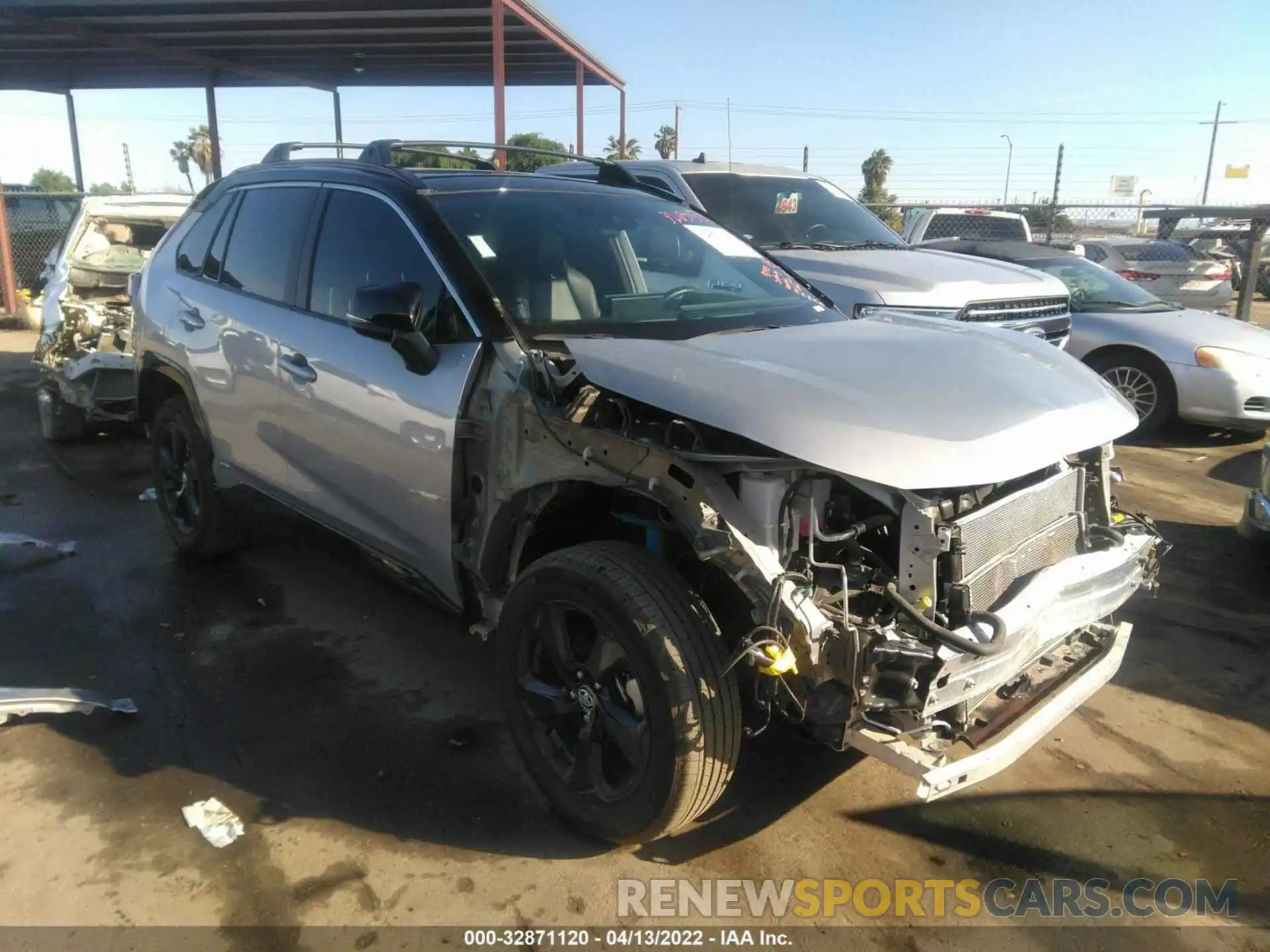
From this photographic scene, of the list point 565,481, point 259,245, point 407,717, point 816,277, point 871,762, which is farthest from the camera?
point 816,277

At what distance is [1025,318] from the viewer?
6781mm

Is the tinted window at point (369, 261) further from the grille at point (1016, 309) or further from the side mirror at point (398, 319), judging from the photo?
the grille at point (1016, 309)

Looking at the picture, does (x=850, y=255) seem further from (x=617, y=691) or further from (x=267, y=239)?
(x=617, y=691)

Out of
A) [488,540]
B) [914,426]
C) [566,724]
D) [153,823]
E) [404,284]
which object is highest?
[404,284]

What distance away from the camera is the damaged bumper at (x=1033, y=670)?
7.66 feet

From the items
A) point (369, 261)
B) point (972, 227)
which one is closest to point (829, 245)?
point (369, 261)

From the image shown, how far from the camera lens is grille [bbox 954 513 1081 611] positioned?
98.3 inches

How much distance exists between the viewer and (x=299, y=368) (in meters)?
3.73

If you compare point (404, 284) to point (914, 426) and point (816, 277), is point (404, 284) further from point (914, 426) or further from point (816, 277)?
point (816, 277)

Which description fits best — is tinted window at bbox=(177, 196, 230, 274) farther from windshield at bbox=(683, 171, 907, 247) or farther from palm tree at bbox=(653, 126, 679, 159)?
palm tree at bbox=(653, 126, 679, 159)

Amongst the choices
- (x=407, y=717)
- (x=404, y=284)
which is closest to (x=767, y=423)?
(x=404, y=284)

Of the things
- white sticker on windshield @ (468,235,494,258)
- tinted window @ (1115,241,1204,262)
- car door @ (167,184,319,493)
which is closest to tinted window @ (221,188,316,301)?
car door @ (167,184,319,493)

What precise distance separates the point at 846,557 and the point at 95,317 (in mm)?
7397

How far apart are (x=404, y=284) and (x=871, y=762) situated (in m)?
2.28
